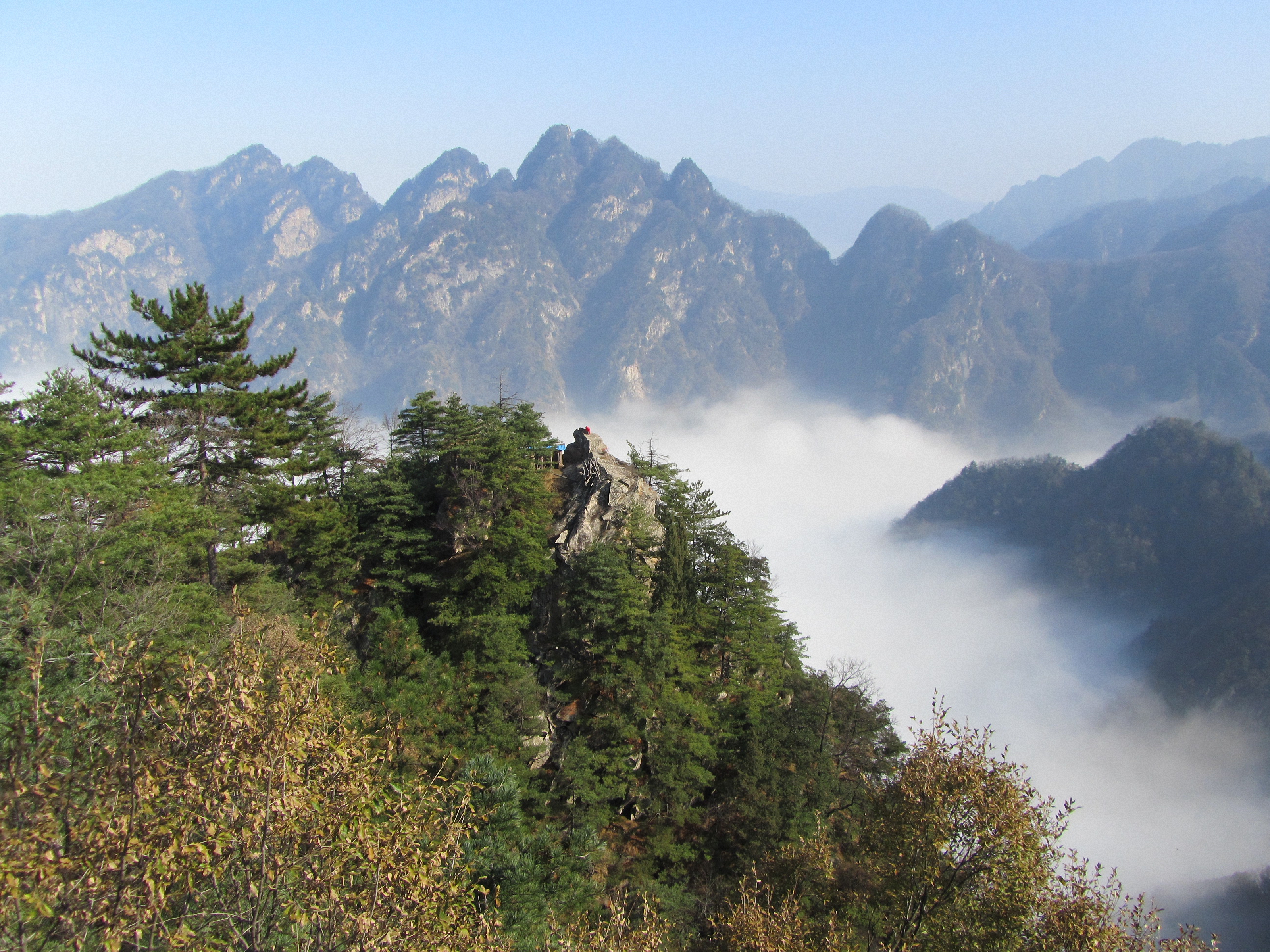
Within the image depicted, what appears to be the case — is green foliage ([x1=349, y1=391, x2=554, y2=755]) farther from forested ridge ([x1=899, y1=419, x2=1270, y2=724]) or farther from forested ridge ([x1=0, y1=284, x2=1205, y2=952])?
forested ridge ([x1=899, y1=419, x2=1270, y2=724])

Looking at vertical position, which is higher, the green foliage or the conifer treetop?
the conifer treetop

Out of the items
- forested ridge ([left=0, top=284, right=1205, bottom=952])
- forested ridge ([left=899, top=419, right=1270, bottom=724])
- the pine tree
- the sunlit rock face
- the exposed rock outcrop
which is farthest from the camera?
forested ridge ([left=899, top=419, right=1270, bottom=724])

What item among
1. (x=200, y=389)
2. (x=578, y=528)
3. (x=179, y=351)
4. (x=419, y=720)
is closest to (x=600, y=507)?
(x=578, y=528)

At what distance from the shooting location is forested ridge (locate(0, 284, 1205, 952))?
7.39 meters

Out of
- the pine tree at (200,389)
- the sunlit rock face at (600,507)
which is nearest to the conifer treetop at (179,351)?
the pine tree at (200,389)

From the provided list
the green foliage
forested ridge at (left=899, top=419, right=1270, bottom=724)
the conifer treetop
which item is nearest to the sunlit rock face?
the green foliage

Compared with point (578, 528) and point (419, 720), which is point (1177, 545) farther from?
point (419, 720)

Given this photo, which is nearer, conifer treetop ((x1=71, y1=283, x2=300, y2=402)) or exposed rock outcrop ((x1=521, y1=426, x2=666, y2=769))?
conifer treetop ((x1=71, y1=283, x2=300, y2=402))

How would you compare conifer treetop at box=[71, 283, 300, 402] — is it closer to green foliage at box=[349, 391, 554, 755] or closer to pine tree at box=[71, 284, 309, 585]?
pine tree at box=[71, 284, 309, 585]

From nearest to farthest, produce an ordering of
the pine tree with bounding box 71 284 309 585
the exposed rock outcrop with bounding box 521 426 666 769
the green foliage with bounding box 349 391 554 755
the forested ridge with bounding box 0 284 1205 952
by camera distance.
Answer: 1. the forested ridge with bounding box 0 284 1205 952
2. the pine tree with bounding box 71 284 309 585
3. the green foliage with bounding box 349 391 554 755
4. the exposed rock outcrop with bounding box 521 426 666 769

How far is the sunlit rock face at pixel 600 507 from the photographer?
3178cm

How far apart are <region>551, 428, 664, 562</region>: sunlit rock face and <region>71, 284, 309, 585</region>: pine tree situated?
12622 millimetres

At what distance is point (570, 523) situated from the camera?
3262cm

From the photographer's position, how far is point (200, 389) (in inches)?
1031
